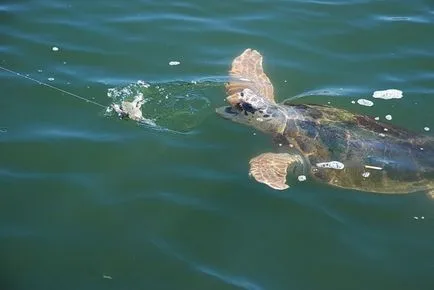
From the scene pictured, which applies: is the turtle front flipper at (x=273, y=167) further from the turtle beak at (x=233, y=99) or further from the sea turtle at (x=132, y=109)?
the sea turtle at (x=132, y=109)

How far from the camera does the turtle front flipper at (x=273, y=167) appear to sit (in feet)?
17.9

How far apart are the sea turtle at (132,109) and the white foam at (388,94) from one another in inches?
119

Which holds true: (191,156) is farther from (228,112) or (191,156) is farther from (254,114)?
(254,114)

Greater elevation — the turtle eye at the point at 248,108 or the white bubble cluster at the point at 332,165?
the turtle eye at the point at 248,108

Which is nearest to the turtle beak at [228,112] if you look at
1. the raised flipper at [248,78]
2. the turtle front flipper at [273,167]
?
the raised flipper at [248,78]

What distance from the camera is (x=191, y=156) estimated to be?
19.2 ft

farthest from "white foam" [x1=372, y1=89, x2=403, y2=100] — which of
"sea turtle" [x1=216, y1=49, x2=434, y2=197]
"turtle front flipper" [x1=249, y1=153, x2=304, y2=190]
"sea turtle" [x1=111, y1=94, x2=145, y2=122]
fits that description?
"sea turtle" [x1=111, y1=94, x2=145, y2=122]

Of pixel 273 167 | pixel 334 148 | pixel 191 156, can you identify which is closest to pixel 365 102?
pixel 334 148

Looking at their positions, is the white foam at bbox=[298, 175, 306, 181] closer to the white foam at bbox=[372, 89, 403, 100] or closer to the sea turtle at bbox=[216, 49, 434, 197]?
the sea turtle at bbox=[216, 49, 434, 197]

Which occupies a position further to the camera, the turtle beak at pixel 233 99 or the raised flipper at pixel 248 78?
the raised flipper at pixel 248 78

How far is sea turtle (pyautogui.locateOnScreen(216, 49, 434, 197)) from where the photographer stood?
575 centimetres

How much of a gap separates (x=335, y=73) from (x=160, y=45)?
249 centimetres

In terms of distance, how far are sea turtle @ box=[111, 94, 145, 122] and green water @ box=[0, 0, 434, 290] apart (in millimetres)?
117

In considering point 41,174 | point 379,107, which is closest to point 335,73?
point 379,107
